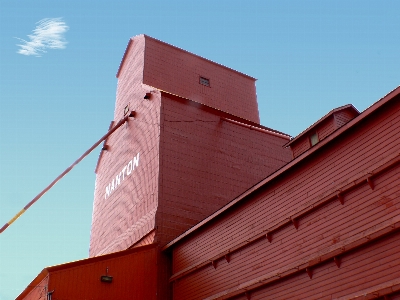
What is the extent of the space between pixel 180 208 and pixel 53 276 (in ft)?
24.6

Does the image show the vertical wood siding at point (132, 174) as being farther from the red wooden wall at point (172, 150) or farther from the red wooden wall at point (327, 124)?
the red wooden wall at point (327, 124)

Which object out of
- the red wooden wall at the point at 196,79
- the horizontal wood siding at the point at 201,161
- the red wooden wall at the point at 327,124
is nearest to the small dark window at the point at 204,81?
the red wooden wall at the point at 196,79

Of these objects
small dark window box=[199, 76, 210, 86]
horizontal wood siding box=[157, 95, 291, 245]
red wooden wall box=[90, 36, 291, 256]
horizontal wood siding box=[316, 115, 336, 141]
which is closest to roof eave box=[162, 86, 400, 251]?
horizontal wood siding box=[316, 115, 336, 141]

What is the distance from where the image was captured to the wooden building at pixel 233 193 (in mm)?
12945

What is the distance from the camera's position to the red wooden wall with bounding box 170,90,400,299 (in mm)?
12398

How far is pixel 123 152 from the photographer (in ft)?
94.6

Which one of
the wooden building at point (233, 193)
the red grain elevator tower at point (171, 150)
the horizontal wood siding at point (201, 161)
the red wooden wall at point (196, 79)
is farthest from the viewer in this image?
the red wooden wall at point (196, 79)

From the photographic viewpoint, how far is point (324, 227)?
46.2 feet

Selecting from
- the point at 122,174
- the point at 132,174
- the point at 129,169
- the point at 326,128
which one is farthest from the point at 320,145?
the point at 122,174

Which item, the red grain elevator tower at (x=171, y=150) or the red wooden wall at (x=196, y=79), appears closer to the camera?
the red grain elevator tower at (x=171, y=150)

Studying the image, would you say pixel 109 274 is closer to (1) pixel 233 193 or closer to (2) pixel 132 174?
(2) pixel 132 174

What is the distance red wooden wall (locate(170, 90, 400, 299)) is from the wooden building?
0.12ft

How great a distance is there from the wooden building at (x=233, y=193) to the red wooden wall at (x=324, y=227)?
0.04 meters

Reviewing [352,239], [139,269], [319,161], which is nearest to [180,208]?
[139,269]
